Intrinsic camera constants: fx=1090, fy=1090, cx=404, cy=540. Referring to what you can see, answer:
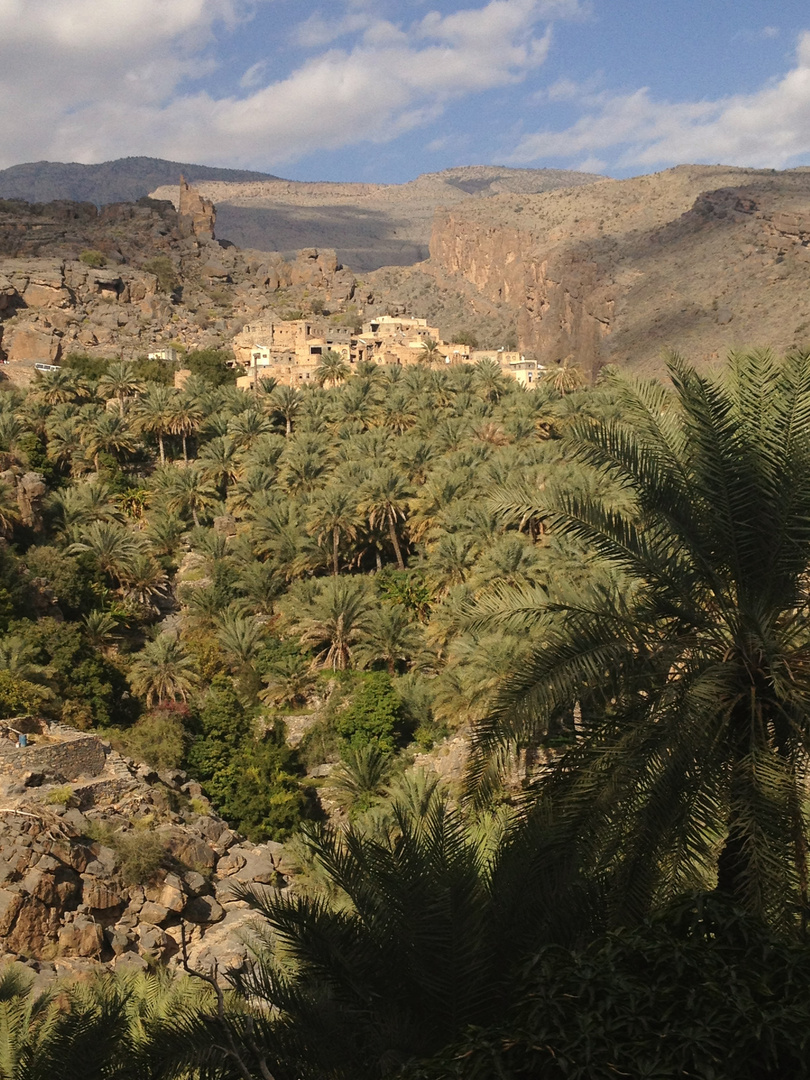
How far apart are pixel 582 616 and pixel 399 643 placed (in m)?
25.4

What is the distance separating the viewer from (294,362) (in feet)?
233

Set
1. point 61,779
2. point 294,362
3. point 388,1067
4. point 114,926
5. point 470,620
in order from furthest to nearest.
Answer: point 294,362
point 61,779
point 114,926
point 470,620
point 388,1067

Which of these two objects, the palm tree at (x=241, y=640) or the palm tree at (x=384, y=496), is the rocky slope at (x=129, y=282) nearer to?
the palm tree at (x=384, y=496)

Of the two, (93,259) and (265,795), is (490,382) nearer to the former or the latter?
(265,795)

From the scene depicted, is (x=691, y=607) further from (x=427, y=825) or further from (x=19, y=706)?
(x=19, y=706)

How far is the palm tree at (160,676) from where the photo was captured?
1260 inches

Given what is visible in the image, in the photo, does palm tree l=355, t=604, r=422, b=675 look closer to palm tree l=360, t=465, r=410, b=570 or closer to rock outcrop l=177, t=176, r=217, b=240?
palm tree l=360, t=465, r=410, b=570

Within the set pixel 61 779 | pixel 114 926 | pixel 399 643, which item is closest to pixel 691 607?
pixel 114 926

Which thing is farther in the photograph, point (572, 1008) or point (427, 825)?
point (427, 825)

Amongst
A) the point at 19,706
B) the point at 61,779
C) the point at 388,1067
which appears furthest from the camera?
the point at 19,706

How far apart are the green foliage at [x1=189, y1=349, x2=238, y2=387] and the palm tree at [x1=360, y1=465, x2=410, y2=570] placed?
86.0 feet

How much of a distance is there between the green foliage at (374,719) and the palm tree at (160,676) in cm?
481

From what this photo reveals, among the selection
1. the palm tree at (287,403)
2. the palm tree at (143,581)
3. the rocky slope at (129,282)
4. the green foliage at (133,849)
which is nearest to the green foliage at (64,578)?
the palm tree at (143,581)

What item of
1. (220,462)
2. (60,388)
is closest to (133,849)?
(220,462)
